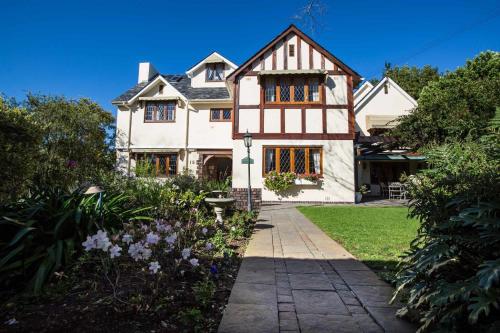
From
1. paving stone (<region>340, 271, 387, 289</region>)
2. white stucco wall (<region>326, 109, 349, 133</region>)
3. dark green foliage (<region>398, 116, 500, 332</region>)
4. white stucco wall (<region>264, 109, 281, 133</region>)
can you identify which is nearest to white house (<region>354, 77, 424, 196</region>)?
white stucco wall (<region>326, 109, 349, 133</region>)

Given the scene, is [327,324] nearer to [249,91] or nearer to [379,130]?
[249,91]

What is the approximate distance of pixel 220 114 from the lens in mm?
16344

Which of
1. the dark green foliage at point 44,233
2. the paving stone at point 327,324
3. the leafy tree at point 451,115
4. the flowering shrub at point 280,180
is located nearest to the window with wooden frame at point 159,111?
the flowering shrub at point 280,180

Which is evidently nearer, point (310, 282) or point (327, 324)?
point (327, 324)

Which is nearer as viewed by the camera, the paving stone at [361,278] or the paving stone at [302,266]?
the paving stone at [361,278]

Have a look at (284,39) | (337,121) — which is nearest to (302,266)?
(337,121)

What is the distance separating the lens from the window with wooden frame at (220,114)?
16219 mm

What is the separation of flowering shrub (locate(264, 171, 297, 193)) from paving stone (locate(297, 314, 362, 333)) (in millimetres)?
9939

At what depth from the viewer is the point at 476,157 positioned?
2.29m

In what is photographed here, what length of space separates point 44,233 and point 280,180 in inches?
386

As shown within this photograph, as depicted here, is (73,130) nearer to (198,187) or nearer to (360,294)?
(198,187)

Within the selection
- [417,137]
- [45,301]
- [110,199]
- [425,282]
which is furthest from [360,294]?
[417,137]

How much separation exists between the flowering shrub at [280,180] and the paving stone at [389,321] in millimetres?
9786

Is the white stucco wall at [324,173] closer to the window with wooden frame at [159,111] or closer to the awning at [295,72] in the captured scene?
the awning at [295,72]
